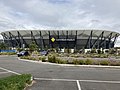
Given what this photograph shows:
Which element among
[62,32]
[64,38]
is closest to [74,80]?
[62,32]

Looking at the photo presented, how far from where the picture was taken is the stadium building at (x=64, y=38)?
290 feet

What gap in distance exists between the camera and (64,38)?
90.7 m

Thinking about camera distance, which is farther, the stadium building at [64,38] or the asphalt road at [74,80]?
the stadium building at [64,38]

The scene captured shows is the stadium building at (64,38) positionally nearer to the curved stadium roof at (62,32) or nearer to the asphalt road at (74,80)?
the curved stadium roof at (62,32)

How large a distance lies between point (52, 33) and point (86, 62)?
66.0 meters

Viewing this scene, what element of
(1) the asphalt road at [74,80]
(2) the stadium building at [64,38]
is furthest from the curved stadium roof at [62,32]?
(1) the asphalt road at [74,80]

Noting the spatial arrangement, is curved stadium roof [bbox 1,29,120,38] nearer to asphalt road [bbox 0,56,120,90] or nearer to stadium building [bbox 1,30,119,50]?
stadium building [bbox 1,30,119,50]

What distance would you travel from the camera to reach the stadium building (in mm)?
88375

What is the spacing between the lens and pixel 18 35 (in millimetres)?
94125

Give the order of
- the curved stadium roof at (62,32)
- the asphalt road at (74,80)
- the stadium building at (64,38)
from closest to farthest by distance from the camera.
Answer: the asphalt road at (74,80) < the curved stadium roof at (62,32) < the stadium building at (64,38)

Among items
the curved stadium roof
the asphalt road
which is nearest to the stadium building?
the curved stadium roof

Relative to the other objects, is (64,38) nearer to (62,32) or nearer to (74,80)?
(62,32)

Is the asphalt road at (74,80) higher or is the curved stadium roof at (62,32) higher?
the curved stadium roof at (62,32)

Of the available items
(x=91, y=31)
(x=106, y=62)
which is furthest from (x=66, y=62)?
(x=91, y=31)
